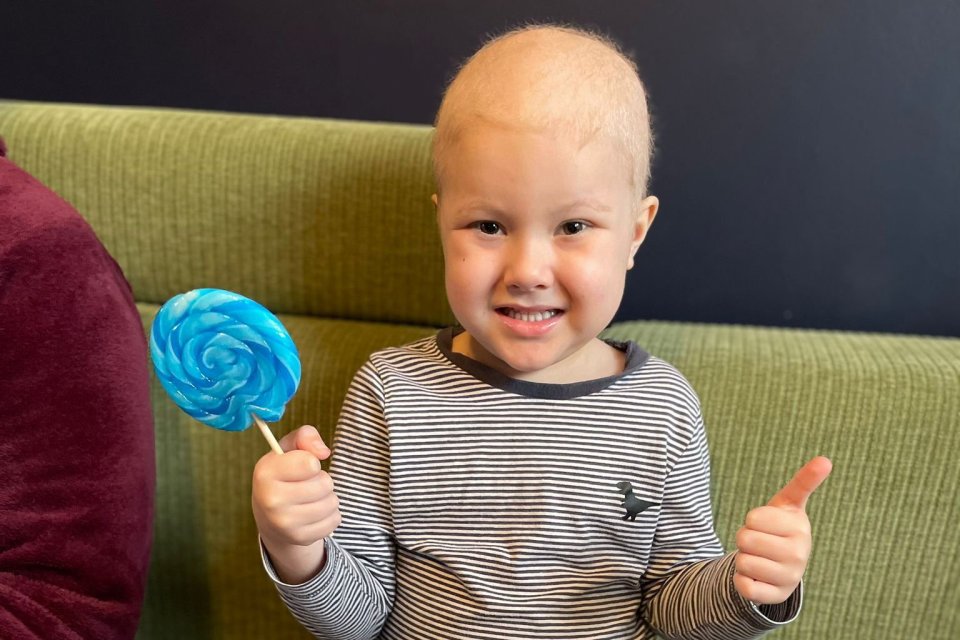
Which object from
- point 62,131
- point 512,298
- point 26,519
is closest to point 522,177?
point 512,298

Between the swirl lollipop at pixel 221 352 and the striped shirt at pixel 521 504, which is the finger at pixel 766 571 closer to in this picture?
the striped shirt at pixel 521 504

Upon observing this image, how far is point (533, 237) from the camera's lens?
909 mm

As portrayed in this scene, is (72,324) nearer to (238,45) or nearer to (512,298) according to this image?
(512,298)

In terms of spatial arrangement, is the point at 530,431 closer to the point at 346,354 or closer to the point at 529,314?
the point at 529,314

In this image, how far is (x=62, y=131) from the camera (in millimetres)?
1312

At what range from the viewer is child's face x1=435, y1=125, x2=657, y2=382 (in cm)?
89

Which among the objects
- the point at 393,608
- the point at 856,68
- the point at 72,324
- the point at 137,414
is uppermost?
the point at 856,68

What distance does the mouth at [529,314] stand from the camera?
95 centimetres

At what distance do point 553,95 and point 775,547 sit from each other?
484mm

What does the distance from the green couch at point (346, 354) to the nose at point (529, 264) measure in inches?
14.5

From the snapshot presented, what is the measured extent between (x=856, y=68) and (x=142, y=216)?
3.61 ft

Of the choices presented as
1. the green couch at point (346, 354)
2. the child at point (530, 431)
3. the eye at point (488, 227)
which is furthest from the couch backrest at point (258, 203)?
the eye at point (488, 227)

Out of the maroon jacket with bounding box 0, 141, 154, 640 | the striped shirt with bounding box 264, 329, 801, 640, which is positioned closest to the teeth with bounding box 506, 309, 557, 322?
the striped shirt with bounding box 264, 329, 801, 640

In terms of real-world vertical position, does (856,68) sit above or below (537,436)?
above
